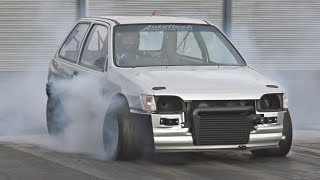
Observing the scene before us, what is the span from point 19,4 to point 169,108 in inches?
298

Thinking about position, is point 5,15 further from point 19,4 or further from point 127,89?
point 127,89

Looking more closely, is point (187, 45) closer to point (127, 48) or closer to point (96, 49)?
point (127, 48)

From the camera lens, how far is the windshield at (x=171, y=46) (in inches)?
351

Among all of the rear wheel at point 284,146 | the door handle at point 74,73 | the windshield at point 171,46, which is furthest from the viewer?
the door handle at point 74,73

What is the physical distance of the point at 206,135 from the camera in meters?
7.83

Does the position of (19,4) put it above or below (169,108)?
above

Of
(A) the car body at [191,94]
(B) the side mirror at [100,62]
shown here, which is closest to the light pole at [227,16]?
(A) the car body at [191,94]

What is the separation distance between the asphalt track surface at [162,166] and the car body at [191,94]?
0.22 m

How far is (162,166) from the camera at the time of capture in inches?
315

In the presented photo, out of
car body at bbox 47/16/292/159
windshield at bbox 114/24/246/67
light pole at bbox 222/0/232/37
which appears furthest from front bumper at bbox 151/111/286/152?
light pole at bbox 222/0/232/37

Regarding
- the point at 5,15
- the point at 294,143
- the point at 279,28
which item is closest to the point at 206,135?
the point at 294,143

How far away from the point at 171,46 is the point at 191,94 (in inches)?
61.8

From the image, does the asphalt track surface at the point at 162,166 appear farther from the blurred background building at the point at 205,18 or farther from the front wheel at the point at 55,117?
the blurred background building at the point at 205,18

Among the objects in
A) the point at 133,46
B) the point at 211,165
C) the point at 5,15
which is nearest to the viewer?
the point at 211,165
